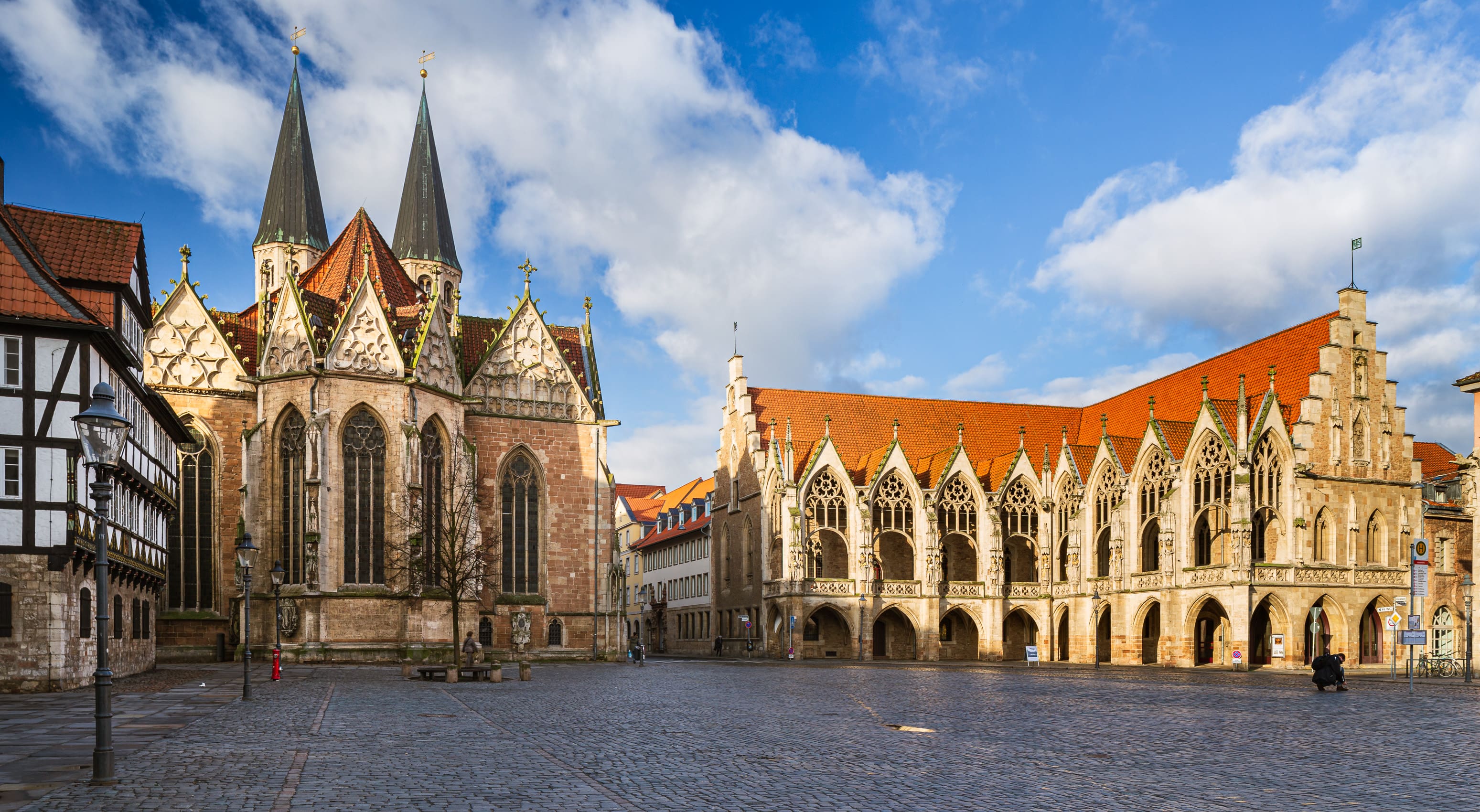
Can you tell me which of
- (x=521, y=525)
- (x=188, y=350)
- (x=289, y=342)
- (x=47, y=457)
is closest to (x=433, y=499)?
(x=521, y=525)

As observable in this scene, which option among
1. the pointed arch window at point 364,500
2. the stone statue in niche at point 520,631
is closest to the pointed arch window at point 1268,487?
the stone statue in niche at point 520,631

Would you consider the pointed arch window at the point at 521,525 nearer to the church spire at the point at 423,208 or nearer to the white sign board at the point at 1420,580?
the church spire at the point at 423,208

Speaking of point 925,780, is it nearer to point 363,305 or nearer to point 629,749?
point 629,749

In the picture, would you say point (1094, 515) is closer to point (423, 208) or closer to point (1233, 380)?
point (1233, 380)

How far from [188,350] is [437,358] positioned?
939 centimetres

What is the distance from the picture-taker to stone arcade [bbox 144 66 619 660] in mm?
46531

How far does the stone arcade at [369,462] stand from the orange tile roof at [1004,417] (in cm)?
1360

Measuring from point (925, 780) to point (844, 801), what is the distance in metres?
1.65

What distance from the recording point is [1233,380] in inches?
2205

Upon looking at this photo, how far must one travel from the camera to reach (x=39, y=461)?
27.7 meters

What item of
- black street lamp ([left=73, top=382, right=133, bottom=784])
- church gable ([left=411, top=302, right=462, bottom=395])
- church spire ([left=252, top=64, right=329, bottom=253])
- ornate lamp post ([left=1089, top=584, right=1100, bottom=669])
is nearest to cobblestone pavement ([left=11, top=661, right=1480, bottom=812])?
black street lamp ([left=73, top=382, right=133, bottom=784])

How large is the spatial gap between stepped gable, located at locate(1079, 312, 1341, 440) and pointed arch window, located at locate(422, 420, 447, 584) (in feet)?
99.3

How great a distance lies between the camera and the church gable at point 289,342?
1877 inches

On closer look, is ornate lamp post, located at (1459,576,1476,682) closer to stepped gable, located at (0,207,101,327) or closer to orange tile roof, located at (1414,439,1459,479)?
orange tile roof, located at (1414,439,1459,479)
